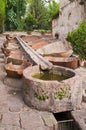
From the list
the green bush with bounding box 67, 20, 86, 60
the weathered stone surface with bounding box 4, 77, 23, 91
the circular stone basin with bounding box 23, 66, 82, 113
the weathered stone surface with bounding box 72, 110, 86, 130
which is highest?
the green bush with bounding box 67, 20, 86, 60

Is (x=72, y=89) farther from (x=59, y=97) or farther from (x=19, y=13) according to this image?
(x=19, y=13)

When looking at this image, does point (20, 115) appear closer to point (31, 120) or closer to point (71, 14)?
point (31, 120)

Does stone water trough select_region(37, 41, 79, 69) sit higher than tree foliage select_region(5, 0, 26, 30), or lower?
lower

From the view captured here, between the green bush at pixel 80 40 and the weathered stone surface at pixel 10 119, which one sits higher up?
the green bush at pixel 80 40

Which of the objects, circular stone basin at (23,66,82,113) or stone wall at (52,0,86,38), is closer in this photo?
circular stone basin at (23,66,82,113)

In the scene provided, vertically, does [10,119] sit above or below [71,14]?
below

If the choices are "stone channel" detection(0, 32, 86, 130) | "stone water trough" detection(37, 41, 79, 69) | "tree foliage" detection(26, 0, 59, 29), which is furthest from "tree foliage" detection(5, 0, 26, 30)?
"stone channel" detection(0, 32, 86, 130)

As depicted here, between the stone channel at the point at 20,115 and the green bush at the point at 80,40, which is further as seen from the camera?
the green bush at the point at 80,40

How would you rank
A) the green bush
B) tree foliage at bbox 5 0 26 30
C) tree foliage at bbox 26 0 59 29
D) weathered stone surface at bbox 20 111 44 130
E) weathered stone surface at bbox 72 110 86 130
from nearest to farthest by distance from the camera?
weathered stone surface at bbox 72 110 86 130 → weathered stone surface at bbox 20 111 44 130 → the green bush → tree foliage at bbox 5 0 26 30 → tree foliage at bbox 26 0 59 29

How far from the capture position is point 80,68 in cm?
711

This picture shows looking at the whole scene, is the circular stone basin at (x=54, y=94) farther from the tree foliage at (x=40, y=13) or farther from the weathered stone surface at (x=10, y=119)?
the tree foliage at (x=40, y=13)

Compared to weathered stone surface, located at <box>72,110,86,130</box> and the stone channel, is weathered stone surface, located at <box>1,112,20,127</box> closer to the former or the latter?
the stone channel

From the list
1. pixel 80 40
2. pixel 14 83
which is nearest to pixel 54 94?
pixel 80 40

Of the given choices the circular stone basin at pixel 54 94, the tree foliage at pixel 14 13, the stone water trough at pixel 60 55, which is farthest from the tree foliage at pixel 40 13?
the circular stone basin at pixel 54 94
